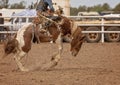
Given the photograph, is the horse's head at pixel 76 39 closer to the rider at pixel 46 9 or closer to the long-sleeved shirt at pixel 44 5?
the rider at pixel 46 9

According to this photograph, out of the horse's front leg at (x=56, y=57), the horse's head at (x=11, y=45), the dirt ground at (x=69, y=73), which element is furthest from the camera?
the horse's head at (x=11, y=45)

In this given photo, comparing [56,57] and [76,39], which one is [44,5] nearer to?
[76,39]

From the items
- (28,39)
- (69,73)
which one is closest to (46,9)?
(28,39)

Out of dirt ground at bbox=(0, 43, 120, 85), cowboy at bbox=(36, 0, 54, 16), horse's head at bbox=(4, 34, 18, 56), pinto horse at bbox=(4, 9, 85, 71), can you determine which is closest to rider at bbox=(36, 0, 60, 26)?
cowboy at bbox=(36, 0, 54, 16)

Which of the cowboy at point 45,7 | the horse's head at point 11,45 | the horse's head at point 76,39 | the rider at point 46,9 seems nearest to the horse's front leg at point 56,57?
the horse's head at point 76,39

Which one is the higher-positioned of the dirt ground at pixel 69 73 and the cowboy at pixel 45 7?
the cowboy at pixel 45 7

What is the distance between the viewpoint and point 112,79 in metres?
9.13

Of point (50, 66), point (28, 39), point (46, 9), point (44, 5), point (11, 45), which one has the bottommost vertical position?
point (50, 66)

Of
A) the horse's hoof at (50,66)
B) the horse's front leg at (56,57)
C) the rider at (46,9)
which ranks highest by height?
the rider at (46,9)

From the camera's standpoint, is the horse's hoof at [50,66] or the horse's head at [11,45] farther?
the horse's head at [11,45]

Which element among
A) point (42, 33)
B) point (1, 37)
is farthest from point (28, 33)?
point (1, 37)

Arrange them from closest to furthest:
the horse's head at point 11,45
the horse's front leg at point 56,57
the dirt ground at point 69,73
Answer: the dirt ground at point 69,73, the horse's front leg at point 56,57, the horse's head at point 11,45

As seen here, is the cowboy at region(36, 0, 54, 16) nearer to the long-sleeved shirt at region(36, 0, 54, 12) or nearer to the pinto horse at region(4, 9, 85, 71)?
the long-sleeved shirt at region(36, 0, 54, 12)

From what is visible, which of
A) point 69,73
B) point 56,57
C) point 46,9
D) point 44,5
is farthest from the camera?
point 46,9
